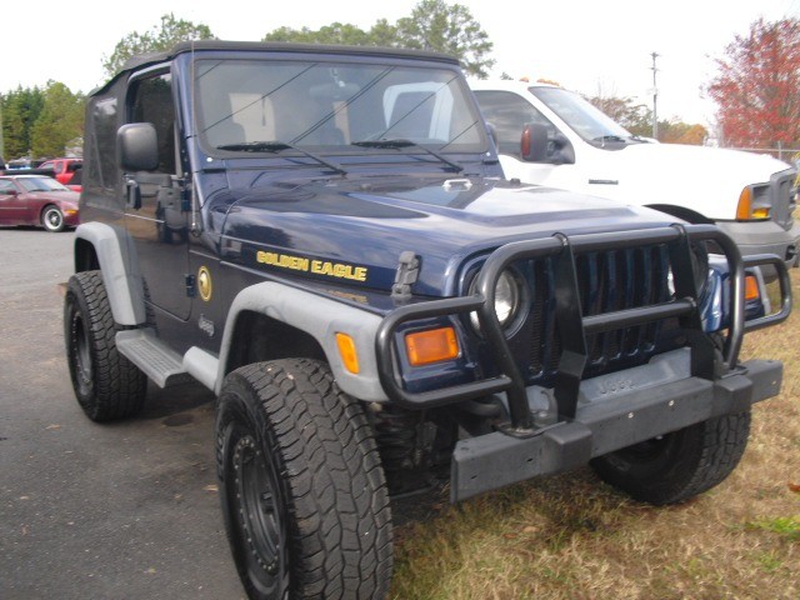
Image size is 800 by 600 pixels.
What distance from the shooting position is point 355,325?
7.25 ft

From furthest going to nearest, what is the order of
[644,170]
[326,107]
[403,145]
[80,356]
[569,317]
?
[644,170] → [80,356] → [403,145] → [326,107] → [569,317]

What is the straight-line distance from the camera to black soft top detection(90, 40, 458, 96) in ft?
11.7

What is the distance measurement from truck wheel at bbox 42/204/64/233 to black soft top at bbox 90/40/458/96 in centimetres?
1434

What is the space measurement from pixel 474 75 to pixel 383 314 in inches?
891

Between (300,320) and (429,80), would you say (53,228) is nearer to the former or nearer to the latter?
(429,80)

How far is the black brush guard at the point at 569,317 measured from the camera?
210cm

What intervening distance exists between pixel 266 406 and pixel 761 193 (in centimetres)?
488

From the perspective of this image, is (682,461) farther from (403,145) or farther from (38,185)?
(38,185)

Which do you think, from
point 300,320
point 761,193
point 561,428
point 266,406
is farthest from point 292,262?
point 761,193

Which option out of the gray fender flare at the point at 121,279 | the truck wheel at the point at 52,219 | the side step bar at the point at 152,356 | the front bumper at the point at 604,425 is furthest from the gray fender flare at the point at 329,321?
the truck wheel at the point at 52,219

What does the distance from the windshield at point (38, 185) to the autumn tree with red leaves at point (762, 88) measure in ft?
49.2

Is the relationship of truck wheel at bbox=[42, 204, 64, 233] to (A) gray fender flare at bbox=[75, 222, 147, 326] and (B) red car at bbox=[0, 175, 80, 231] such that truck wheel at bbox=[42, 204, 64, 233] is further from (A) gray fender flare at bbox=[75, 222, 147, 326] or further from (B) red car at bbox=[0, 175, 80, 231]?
(A) gray fender flare at bbox=[75, 222, 147, 326]

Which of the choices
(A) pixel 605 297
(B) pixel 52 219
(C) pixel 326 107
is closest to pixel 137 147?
(C) pixel 326 107

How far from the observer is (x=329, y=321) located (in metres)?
2.31
